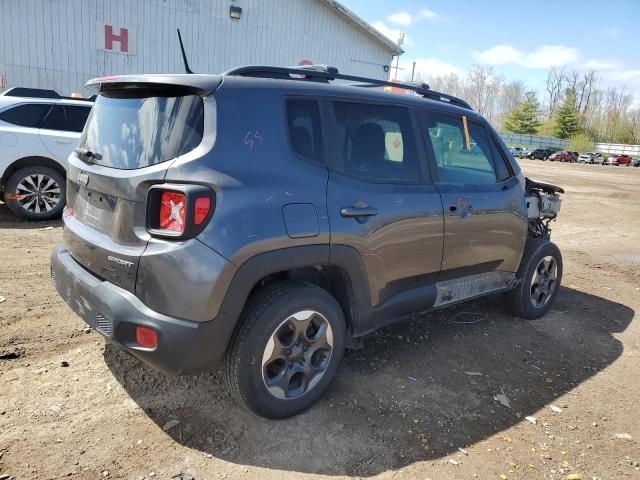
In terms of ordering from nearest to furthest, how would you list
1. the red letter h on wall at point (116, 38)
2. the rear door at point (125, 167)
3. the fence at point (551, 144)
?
the rear door at point (125, 167) < the red letter h on wall at point (116, 38) < the fence at point (551, 144)

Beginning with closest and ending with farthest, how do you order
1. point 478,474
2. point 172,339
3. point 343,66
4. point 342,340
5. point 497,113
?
point 172,339 < point 478,474 < point 342,340 < point 343,66 < point 497,113

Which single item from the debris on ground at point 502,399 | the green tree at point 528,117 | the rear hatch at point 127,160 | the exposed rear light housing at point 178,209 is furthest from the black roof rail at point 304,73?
the green tree at point 528,117

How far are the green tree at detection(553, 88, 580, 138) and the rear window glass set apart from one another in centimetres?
9345

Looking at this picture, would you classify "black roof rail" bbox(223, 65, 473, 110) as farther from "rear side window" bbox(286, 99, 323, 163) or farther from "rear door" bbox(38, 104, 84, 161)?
"rear door" bbox(38, 104, 84, 161)

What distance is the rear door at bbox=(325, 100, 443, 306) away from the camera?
9.71ft

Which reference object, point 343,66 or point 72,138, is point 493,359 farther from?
point 343,66

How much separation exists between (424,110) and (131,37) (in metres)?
14.0

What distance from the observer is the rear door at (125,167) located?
2523 mm

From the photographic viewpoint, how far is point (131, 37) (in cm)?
1498

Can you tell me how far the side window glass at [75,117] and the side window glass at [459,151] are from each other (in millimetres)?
5986

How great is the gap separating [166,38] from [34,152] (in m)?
9.52

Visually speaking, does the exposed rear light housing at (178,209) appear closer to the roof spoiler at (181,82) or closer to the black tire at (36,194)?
the roof spoiler at (181,82)

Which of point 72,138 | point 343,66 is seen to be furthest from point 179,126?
point 343,66

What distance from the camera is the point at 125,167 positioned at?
8.77 ft
